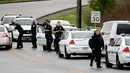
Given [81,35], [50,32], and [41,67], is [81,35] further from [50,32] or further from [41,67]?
[50,32]

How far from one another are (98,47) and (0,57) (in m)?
8.55

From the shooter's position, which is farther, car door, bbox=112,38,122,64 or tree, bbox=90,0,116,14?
tree, bbox=90,0,116,14

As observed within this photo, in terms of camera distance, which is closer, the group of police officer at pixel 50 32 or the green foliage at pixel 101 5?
the group of police officer at pixel 50 32

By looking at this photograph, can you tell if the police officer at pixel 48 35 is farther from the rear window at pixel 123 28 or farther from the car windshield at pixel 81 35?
the rear window at pixel 123 28

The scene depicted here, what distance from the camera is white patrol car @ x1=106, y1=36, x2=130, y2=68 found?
23.2m

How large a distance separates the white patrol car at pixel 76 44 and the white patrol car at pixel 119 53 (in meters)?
4.57

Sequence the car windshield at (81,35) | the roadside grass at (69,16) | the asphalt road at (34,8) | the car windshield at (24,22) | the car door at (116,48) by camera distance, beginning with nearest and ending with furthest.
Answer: the car door at (116,48)
the car windshield at (81,35)
the car windshield at (24,22)
the roadside grass at (69,16)
the asphalt road at (34,8)

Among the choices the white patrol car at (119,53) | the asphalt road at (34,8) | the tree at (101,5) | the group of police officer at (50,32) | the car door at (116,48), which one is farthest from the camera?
the asphalt road at (34,8)

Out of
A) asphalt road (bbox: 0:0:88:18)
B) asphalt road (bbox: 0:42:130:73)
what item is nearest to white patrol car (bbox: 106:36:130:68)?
asphalt road (bbox: 0:42:130:73)

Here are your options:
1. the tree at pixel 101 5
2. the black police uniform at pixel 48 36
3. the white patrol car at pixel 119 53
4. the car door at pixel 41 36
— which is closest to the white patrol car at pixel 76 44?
the white patrol car at pixel 119 53

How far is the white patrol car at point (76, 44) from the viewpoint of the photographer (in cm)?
2947

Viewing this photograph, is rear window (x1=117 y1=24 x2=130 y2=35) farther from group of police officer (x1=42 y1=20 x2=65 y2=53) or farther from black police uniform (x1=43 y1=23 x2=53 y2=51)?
black police uniform (x1=43 y1=23 x2=53 y2=51)

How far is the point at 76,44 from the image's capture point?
1169 inches

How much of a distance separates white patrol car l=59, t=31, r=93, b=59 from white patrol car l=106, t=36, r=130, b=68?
4.57 m
